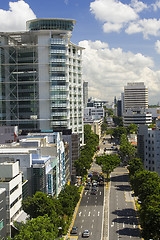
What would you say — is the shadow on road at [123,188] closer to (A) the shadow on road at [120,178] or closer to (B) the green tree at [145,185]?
(A) the shadow on road at [120,178]

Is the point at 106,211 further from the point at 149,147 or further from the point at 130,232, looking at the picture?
the point at 149,147

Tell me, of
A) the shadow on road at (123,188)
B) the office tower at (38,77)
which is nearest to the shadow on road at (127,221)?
the shadow on road at (123,188)

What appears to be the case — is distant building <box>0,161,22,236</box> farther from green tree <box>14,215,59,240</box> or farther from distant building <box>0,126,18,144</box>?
distant building <box>0,126,18,144</box>

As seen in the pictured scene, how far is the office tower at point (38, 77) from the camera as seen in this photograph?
532 ft

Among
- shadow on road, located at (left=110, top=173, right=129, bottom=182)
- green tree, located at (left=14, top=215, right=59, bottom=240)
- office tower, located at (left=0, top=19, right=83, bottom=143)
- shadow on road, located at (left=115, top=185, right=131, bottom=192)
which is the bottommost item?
shadow on road, located at (left=115, top=185, right=131, bottom=192)

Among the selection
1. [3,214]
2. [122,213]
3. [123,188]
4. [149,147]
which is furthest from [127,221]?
[149,147]

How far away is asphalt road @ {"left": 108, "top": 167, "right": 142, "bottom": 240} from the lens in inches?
3169

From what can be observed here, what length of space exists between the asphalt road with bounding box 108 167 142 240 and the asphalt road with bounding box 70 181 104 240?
288 centimetres

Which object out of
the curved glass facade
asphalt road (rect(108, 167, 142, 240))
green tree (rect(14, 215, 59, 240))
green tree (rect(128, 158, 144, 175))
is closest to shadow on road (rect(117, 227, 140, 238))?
asphalt road (rect(108, 167, 142, 240))

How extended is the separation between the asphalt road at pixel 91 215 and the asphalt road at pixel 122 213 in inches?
114

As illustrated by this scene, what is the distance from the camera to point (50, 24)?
165500 millimetres

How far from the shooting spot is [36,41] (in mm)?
167250

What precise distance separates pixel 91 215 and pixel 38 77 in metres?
84.9

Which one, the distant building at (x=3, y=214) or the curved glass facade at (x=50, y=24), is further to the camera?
the curved glass facade at (x=50, y=24)
